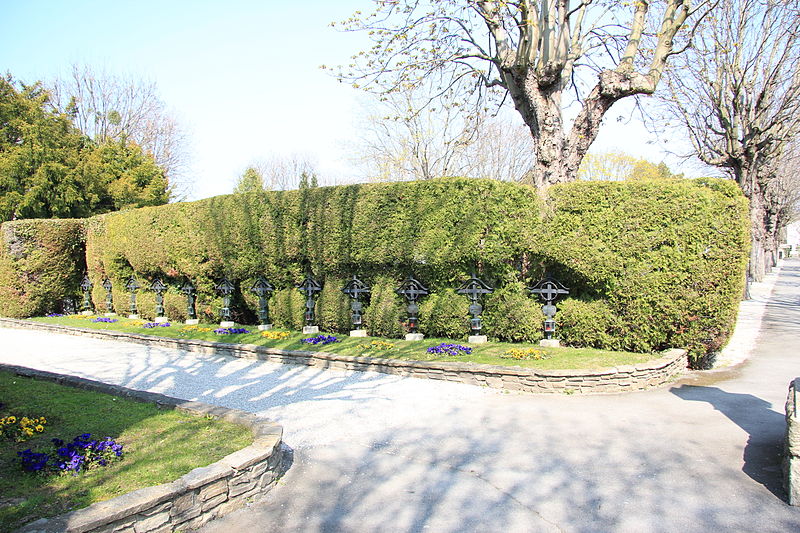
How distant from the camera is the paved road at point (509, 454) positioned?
3959 mm

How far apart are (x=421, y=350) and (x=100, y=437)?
556 cm

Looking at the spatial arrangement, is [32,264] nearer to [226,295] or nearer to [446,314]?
[226,295]

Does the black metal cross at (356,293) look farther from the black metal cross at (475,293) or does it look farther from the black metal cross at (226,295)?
the black metal cross at (226,295)

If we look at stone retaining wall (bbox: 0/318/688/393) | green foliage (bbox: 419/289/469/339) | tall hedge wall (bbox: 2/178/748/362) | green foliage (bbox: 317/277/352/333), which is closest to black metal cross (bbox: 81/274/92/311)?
tall hedge wall (bbox: 2/178/748/362)

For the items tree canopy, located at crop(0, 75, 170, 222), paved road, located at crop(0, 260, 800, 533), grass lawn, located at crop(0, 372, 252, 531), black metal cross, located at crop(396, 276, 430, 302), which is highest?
tree canopy, located at crop(0, 75, 170, 222)

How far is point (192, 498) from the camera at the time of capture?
3.85m

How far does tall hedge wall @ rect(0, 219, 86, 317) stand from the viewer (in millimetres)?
17047

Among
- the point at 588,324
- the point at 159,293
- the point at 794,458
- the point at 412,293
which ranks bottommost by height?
the point at 794,458

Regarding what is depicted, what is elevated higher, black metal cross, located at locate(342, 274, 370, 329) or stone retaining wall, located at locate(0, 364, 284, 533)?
black metal cross, located at locate(342, 274, 370, 329)

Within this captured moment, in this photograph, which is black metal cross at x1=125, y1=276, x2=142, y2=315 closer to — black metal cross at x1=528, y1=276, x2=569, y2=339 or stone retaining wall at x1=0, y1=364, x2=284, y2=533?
black metal cross at x1=528, y1=276, x2=569, y2=339

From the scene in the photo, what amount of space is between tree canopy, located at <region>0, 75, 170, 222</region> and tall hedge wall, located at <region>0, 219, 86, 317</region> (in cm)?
402

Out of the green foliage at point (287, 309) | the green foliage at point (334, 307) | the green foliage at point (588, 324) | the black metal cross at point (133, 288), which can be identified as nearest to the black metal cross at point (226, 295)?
the green foliage at point (287, 309)

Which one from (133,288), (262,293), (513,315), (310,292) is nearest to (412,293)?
(513,315)

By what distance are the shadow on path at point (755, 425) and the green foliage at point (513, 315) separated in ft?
8.87
